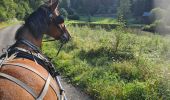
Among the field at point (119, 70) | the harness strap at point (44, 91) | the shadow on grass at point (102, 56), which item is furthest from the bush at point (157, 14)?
the harness strap at point (44, 91)

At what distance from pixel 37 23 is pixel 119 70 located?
7.34 metres

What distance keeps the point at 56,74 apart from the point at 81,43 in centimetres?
1456

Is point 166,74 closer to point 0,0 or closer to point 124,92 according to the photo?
point 124,92

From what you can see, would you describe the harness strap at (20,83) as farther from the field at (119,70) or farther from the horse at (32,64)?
the field at (119,70)

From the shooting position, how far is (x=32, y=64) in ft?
14.9

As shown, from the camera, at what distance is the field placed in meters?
9.29

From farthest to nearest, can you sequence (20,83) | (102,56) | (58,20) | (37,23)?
1. (102,56)
2. (58,20)
3. (37,23)
4. (20,83)

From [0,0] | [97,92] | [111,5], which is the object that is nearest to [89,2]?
[111,5]

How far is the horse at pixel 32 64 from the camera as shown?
376cm

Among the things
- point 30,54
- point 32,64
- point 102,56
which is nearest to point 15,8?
point 102,56

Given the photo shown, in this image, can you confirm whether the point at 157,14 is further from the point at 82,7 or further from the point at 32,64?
the point at 32,64

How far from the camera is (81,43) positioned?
65.0 feet

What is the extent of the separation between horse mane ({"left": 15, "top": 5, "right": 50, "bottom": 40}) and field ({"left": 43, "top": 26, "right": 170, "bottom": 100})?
4.16 metres

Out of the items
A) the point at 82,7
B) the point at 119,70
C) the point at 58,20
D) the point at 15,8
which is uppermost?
the point at 58,20
